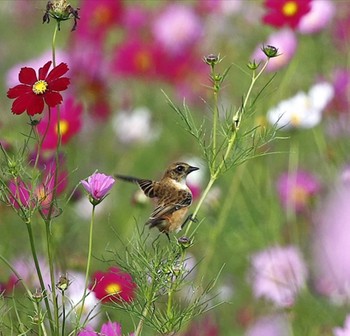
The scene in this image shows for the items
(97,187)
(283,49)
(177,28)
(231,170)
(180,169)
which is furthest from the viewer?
(177,28)

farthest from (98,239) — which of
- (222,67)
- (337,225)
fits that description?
(337,225)

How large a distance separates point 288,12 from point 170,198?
0.65m

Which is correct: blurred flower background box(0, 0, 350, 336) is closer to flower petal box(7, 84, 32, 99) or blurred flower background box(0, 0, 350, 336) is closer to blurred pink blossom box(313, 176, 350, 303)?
blurred pink blossom box(313, 176, 350, 303)

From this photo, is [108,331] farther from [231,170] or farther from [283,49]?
[283,49]

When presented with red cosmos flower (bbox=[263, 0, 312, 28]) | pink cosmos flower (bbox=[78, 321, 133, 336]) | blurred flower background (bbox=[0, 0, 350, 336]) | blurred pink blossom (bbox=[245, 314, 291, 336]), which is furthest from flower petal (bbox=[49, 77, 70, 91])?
blurred pink blossom (bbox=[245, 314, 291, 336])

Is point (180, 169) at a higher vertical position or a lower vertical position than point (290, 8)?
lower

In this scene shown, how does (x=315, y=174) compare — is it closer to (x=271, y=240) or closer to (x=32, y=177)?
(x=271, y=240)

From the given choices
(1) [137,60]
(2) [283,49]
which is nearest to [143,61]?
(1) [137,60]

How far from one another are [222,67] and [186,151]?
0.46 metres

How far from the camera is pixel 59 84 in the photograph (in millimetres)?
986

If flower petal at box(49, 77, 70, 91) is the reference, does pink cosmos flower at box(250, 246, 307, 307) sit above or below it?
above

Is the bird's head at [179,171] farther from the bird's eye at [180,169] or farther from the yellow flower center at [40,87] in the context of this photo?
the yellow flower center at [40,87]

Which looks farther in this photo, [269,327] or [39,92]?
[269,327]

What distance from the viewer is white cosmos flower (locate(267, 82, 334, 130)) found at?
177 cm
